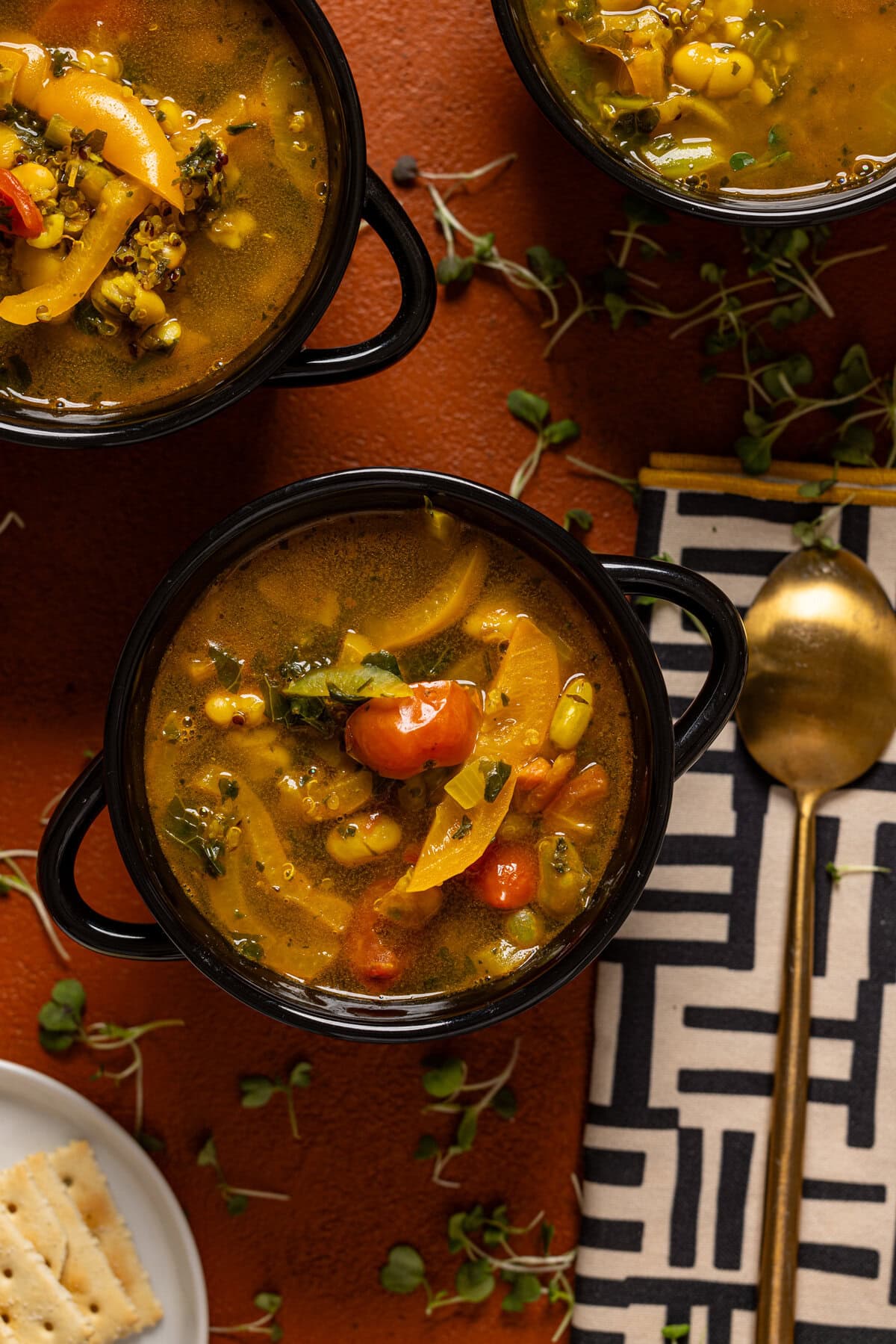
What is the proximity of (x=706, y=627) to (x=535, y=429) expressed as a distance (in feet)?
2.30

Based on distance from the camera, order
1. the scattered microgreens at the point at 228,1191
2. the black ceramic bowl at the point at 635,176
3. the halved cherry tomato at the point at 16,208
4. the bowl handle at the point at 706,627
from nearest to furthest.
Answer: the halved cherry tomato at the point at 16,208, the bowl handle at the point at 706,627, the black ceramic bowl at the point at 635,176, the scattered microgreens at the point at 228,1191

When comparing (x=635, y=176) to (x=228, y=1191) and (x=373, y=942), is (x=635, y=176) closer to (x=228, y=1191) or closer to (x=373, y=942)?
(x=373, y=942)

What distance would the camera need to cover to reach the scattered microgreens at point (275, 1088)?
2.55 meters

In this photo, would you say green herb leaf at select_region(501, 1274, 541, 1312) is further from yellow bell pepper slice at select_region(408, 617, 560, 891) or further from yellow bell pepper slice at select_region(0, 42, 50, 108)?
yellow bell pepper slice at select_region(0, 42, 50, 108)

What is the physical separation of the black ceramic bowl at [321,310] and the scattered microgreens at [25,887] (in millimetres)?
935

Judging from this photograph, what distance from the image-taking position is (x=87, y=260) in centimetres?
198

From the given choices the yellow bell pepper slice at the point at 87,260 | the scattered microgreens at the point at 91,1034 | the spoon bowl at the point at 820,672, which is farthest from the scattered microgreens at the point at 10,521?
the spoon bowl at the point at 820,672

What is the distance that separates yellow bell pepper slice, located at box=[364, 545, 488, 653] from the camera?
207 cm

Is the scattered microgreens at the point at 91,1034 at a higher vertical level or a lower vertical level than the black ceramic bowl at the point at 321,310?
lower

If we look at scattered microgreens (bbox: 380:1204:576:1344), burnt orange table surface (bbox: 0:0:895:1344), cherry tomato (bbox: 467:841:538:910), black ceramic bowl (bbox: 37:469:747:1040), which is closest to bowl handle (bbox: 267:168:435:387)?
black ceramic bowl (bbox: 37:469:747:1040)

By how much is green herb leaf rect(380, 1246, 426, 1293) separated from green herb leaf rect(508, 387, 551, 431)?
173 cm

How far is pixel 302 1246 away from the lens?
262cm

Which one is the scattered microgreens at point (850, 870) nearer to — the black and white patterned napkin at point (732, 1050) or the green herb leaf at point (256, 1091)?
the black and white patterned napkin at point (732, 1050)

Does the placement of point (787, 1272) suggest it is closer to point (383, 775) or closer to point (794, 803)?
point (794, 803)
